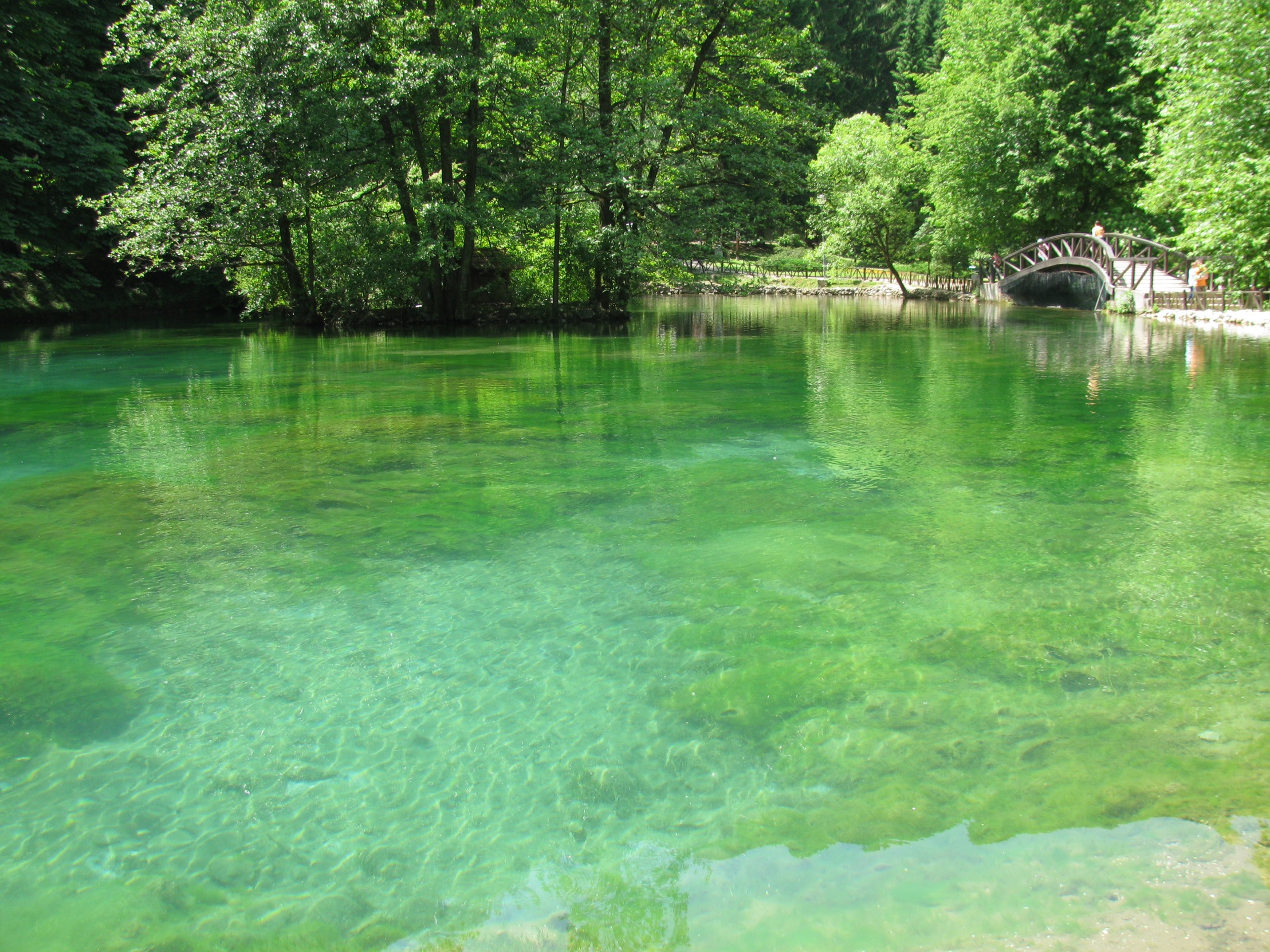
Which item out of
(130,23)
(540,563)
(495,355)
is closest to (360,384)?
(495,355)

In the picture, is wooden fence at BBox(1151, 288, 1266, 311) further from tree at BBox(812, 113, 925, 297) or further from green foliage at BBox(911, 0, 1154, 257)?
tree at BBox(812, 113, 925, 297)

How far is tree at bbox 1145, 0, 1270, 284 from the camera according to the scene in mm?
15422

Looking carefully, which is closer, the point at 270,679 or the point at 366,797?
the point at 366,797

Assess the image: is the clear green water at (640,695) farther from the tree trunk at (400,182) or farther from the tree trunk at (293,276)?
the tree trunk at (293,276)

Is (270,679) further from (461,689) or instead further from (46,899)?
(46,899)

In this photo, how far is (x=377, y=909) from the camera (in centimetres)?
256

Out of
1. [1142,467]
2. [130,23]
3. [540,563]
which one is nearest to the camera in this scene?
[540,563]

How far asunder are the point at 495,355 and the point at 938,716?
47.3 feet

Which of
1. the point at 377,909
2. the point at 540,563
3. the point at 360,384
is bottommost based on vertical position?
the point at 377,909

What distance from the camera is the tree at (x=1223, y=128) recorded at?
50.6 feet

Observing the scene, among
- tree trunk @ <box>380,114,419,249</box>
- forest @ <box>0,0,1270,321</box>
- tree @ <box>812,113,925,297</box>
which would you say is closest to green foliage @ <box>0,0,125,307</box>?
forest @ <box>0,0,1270,321</box>

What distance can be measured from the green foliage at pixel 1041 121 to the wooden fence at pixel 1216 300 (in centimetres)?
581

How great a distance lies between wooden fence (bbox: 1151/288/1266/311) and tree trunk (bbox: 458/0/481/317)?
58.1 feet

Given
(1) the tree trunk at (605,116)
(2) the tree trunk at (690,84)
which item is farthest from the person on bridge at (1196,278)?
(1) the tree trunk at (605,116)
